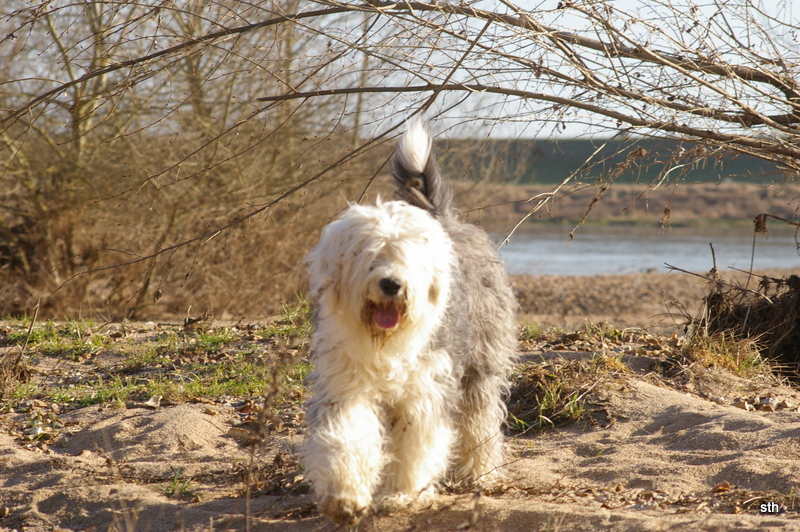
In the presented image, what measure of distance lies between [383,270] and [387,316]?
213 millimetres

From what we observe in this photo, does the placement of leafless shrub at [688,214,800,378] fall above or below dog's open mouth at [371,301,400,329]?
below

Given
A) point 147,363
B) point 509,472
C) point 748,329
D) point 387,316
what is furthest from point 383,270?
point 748,329

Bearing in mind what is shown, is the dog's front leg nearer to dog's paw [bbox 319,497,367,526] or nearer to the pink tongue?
dog's paw [bbox 319,497,367,526]

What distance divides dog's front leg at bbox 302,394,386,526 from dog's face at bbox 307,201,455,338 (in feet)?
1.29

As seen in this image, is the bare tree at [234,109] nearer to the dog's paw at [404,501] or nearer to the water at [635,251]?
the dog's paw at [404,501]

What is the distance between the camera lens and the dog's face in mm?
3490

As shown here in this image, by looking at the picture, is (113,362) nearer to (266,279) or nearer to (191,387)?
(191,387)

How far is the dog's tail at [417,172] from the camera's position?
4.28 metres

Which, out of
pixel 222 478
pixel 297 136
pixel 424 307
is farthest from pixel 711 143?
pixel 297 136

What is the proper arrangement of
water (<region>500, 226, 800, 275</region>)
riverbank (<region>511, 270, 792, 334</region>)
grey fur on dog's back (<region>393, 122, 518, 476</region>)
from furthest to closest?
water (<region>500, 226, 800, 275</region>)
riverbank (<region>511, 270, 792, 334</region>)
grey fur on dog's back (<region>393, 122, 518, 476</region>)

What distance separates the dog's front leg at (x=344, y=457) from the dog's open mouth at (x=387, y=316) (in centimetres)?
38

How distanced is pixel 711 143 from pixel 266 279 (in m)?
7.05

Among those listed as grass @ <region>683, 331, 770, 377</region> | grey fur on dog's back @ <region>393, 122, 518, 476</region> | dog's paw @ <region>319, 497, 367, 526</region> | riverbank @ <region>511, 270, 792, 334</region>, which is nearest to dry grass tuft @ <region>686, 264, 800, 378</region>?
grass @ <region>683, 331, 770, 377</region>

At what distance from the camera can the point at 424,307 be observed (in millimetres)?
3598
